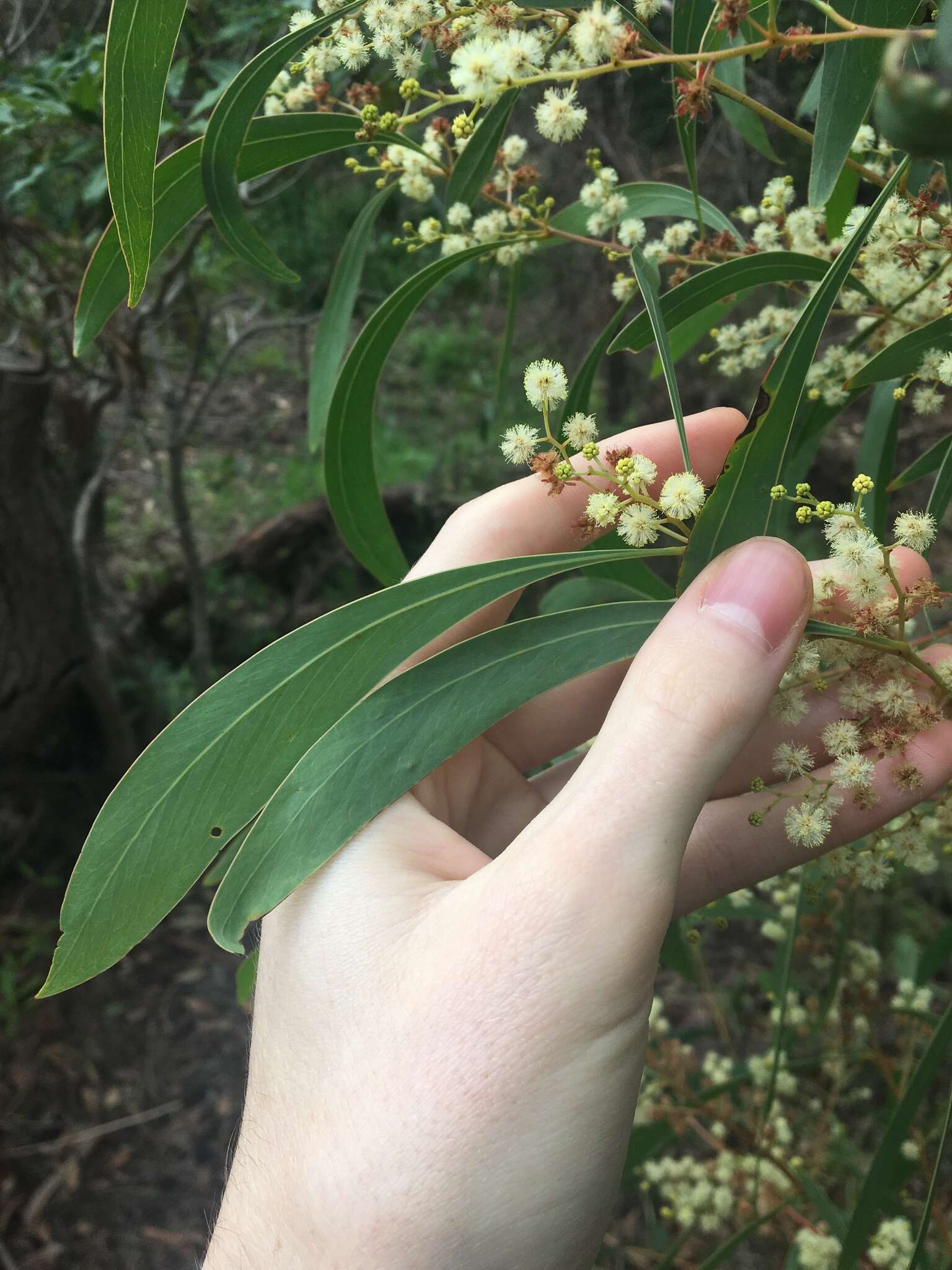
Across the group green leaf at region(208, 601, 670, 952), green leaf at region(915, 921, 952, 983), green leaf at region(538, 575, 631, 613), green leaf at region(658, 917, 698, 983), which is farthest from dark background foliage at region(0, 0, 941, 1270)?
green leaf at region(915, 921, 952, 983)

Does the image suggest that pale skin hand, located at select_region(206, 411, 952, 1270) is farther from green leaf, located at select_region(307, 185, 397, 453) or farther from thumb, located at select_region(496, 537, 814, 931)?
green leaf, located at select_region(307, 185, 397, 453)

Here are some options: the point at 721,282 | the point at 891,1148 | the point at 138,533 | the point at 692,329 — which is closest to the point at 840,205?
the point at 721,282

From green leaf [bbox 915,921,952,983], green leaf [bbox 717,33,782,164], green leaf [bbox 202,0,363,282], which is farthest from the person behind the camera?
green leaf [bbox 915,921,952,983]

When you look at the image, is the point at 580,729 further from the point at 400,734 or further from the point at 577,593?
the point at 400,734

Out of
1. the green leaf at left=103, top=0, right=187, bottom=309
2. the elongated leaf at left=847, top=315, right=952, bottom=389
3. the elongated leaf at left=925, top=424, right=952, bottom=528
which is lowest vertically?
the elongated leaf at left=925, top=424, right=952, bottom=528

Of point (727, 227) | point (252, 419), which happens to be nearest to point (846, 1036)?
point (727, 227)

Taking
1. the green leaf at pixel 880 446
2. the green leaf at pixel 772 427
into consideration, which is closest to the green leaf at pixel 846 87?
the green leaf at pixel 772 427

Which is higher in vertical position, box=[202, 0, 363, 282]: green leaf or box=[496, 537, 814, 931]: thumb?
box=[202, 0, 363, 282]: green leaf
